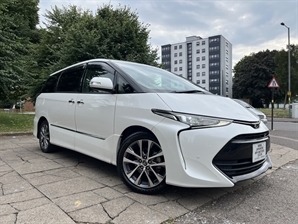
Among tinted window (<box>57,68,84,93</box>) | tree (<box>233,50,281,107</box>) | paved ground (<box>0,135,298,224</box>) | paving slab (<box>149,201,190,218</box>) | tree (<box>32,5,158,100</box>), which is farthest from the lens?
tree (<box>233,50,281,107</box>)

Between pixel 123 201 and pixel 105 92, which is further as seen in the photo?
pixel 105 92

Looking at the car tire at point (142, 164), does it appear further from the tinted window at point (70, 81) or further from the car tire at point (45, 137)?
the car tire at point (45, 137)

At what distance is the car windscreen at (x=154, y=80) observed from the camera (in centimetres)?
310

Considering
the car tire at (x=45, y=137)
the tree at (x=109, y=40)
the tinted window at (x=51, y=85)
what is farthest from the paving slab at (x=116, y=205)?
the tree at (x=109, y=40)

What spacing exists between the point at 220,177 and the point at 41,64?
53.6 ft

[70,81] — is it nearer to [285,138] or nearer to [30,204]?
[30,204]

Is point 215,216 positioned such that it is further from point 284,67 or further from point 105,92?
point 284,67

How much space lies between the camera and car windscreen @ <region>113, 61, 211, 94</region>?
10.2ft

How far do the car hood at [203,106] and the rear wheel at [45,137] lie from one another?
285cm

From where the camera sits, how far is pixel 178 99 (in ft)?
8.99

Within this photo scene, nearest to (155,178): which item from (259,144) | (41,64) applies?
(259,144)

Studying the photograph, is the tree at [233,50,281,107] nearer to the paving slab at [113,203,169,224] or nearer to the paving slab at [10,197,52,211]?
the paving slab at [113,203,169,224]

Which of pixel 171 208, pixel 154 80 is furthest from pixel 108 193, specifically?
pixel 154 80

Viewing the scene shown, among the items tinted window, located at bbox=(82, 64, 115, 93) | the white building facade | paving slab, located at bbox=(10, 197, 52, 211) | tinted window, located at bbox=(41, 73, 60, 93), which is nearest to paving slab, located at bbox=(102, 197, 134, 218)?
paving slab, located at bbox=(10, 197, 52, 211)
